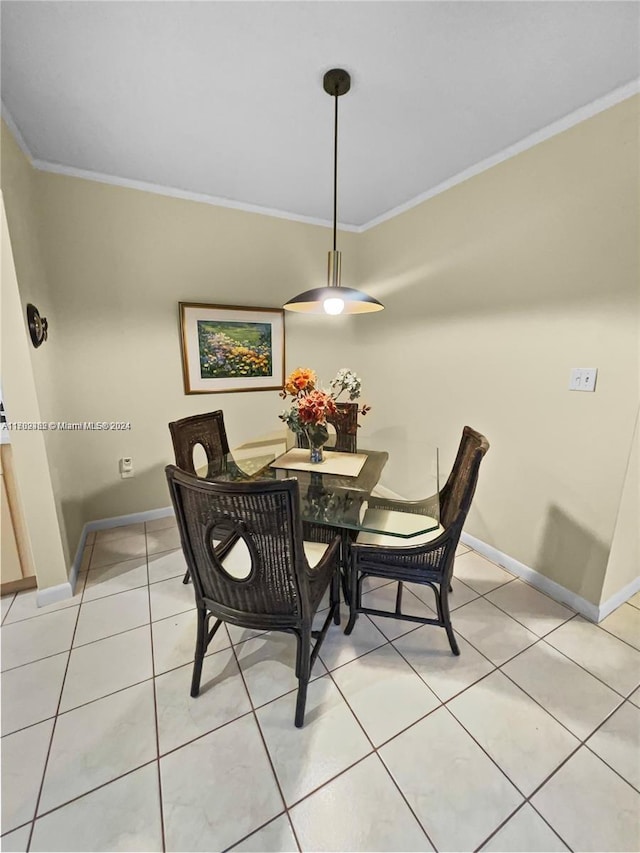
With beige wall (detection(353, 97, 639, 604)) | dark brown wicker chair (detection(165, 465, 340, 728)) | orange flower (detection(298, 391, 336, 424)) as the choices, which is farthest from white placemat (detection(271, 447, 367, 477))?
beige wall (detection(353, 97, 639, 604))

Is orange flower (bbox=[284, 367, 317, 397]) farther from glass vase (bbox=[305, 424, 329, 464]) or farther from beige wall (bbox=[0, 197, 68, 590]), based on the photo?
beige wall (bbox=[0, 197, 68, 590])

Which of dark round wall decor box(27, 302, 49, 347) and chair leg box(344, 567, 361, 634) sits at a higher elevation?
dark round wall decor box(27, 302, 49, 347)

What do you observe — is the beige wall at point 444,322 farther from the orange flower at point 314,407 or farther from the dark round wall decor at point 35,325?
the orange flower at point 314,407

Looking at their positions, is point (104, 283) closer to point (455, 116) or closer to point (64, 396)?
point (64, 396)

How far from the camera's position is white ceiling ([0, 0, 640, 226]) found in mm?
1193

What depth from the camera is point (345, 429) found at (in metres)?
2.62

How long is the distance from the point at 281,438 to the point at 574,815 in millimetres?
2132

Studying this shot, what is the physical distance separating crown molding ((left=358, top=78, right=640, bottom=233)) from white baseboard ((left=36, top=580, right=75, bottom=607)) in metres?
3.41

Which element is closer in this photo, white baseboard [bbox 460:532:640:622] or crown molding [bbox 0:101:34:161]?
crown molding [bbox 0:101:34:161]

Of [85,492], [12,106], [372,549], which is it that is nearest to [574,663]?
[372,549]

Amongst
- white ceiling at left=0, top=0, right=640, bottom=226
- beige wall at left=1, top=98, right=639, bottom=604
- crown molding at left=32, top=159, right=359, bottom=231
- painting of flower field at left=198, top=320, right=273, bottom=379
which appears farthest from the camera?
painting of flower field at left=198, top=320, right=273, bottom=379

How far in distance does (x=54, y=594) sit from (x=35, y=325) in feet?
4.76

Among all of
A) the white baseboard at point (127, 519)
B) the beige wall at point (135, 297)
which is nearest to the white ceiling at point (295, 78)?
the beige wall at point (135, 297)

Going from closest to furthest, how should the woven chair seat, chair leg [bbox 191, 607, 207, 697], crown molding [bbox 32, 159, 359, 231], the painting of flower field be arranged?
chair leg [bbox 191, 607, 207, 697]
the woven chair seat
crown molding [bbox 32, 159, 359, 231]
the painting of flower field
